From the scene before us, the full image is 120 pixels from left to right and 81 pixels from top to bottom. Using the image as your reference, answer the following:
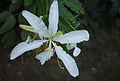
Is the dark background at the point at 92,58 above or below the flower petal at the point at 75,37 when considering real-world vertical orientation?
below

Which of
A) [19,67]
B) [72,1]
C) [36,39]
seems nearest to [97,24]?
[19,67]

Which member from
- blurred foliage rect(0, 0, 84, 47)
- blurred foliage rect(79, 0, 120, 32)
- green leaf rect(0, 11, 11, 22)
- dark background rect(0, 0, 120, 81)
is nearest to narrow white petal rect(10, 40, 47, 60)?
blurred foliage rect(0, 0, 84, 47)

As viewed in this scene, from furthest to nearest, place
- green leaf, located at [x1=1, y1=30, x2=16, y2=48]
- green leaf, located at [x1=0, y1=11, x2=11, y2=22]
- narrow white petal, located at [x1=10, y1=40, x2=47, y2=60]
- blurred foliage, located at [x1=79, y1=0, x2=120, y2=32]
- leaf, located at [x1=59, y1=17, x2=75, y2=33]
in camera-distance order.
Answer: blurred foliage, located at [x1=79, y1=0, x2=120, y2=32] < green leaf, located at [x1=1, y1=30, x2=16, y2=48] < green leaf, located at [x1=0, y1=11, x2=11, y2=22] < leaf, located at [x1=59, y1=17, x2=75, y2=33] < narrow white petal, located at [x1=10, y1=40, x2=47, y2=60]

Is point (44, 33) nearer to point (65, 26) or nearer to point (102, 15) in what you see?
point (65, 26)

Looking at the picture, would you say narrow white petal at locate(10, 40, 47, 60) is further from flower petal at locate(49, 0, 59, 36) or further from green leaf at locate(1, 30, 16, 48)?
green leaf at locate(1, 30, 16, 48)

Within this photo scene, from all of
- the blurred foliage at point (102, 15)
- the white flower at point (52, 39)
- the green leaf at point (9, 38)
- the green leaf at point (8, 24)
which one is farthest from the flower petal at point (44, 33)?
the blurred foliage at point (102, 15)

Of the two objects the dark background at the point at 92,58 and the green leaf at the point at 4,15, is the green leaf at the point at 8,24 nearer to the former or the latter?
the green leaf at the point at 4,15

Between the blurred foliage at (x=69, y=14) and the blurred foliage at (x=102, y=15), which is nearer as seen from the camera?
the blurred foliage at (x=69, y=14)
